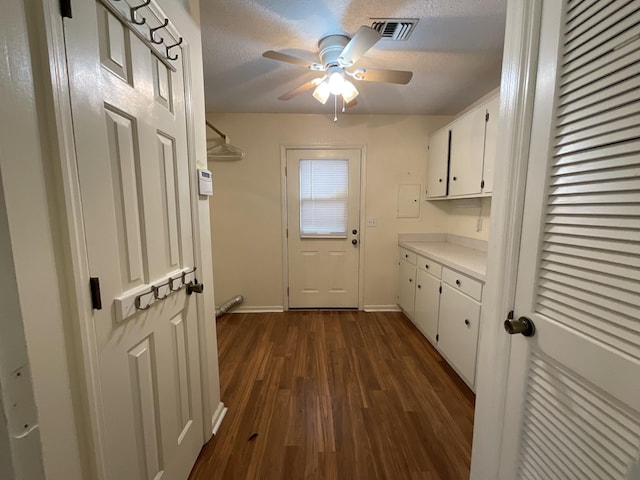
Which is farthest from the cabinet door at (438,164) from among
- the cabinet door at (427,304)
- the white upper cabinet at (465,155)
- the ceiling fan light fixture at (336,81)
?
the ceiling fan light fixture at (336,81)

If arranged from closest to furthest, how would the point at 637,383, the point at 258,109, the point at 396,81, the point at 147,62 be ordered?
the point at 637,383 → the point at 147,62 → the point at 396,81 → the point at 258,109

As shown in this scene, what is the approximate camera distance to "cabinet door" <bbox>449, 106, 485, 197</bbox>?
6.96ft

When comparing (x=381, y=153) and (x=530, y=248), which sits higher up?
(x=381, y=153)

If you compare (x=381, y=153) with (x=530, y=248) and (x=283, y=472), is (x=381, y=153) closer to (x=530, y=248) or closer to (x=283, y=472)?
(x=530, y=248)

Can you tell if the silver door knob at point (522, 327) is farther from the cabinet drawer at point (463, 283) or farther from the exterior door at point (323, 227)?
the exterior door at point (323, 227)

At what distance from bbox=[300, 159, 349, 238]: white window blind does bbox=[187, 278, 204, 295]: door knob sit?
6.35 feet

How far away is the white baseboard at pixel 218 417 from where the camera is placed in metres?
1.49

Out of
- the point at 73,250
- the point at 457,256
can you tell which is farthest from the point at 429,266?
the point at 73,250

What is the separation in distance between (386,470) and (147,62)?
82.7 inches

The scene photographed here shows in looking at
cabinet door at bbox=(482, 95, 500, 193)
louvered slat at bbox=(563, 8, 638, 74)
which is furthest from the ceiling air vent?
louvered slat at bbox=(563, 8, 638, 74)

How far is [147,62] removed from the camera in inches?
37.0

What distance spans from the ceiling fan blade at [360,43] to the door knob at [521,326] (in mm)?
1414

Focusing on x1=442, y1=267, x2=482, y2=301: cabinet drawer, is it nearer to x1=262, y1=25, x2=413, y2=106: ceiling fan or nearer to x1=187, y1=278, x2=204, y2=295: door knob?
x1=262, y1=25, x2=413, y2=106: ceiling fan

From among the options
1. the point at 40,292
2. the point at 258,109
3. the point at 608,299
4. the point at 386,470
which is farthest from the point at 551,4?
the point at 258,109
